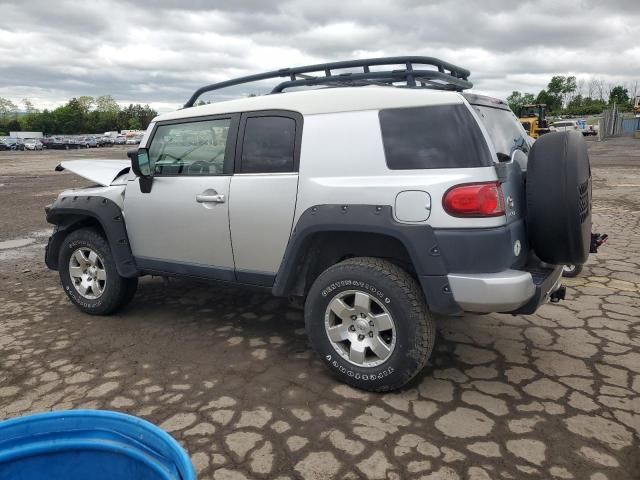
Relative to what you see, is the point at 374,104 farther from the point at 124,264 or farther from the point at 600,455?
the point at 124,264

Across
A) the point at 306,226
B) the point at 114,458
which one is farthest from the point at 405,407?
the point at 114,458

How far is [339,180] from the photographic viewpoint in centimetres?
315

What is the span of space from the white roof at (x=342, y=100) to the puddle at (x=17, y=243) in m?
5.75

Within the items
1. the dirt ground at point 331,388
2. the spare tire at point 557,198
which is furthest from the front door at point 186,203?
the spare tire at point 557,198

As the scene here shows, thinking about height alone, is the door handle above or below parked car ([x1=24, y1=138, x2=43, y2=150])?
below

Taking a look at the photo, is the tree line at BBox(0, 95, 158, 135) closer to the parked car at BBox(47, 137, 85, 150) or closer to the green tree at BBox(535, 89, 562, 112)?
the parked car at BBox(47, 137, 85, 150)

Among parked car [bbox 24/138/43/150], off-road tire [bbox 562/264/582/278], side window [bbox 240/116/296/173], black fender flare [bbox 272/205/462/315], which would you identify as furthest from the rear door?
parked car [bbox 24/138/43/150]

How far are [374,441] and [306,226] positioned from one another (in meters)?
1.32

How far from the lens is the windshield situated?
3.14 metres

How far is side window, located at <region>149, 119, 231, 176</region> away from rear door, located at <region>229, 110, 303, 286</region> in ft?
0.77

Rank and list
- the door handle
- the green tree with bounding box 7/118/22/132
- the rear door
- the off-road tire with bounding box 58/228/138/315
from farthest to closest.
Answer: the green tree with bounding box 7/118/22/132 < the off-road tire with bounding box 58/228/138/315 < the door handle < the rear door

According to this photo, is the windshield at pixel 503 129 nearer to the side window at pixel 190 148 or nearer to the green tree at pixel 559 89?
the side window at pixel 190 148

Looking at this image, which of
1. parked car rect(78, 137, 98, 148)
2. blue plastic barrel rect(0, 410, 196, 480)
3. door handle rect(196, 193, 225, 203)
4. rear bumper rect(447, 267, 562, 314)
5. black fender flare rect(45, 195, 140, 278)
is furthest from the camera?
parked car rect(78, 137, 98, 148)

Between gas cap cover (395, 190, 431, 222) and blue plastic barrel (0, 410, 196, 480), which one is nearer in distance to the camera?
blue plastic barrel (0, 410, 196, 480)
